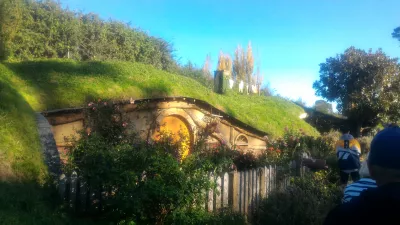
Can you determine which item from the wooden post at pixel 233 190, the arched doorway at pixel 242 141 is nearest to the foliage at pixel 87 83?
the arched doorway at pixel 242 141

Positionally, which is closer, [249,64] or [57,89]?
[57,89]

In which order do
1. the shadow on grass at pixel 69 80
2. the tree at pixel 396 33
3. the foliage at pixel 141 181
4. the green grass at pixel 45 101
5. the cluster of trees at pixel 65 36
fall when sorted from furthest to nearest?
the cluster of trees at pixel 65 36
the tree at pixel 396 33
the shadow on grass at pixel 69 80
the green grass at pixel 45 101
the foliage at pixel 141 181

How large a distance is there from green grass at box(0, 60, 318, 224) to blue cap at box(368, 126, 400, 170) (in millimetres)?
4033

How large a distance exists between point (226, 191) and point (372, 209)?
525 centimetres

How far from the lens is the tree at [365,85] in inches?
957

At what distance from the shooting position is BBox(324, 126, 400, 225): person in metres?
1.70

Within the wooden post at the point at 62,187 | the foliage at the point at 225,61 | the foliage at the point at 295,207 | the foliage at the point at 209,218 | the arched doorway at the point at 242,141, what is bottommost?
the foliage at the point at 209,218

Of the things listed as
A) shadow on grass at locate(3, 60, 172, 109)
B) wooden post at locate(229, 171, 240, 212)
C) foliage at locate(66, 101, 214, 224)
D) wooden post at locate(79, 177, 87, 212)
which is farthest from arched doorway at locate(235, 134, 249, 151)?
wooden post at locate(79, 177, 87, 212)

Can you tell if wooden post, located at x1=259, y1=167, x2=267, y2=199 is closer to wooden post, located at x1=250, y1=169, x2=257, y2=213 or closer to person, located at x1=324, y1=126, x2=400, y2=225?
wooden post, located at x1=250, y1=169, x2=257, y2=213

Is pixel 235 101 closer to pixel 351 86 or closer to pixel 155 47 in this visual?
pixel 155 47

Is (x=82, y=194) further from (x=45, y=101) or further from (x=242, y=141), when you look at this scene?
(x=242, y=141)

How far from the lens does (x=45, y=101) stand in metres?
9.76

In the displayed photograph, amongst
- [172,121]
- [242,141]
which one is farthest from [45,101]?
[242,141]

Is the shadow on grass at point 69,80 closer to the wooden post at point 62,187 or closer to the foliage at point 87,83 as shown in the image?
the foliage at point 87,83
